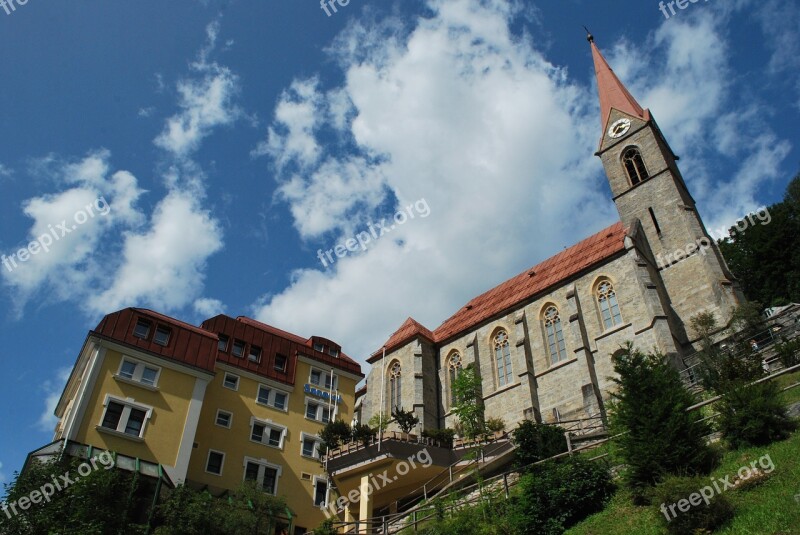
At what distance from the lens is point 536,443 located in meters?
21.9

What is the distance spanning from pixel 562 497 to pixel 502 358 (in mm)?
24087

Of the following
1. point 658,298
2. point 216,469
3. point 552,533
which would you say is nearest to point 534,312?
point 658,298

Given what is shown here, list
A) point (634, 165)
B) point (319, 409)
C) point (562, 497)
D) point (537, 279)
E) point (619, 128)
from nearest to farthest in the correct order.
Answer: point (562, 497) → point (319, 409) → point (537, 279) → point (634, 165) → point (619, 128)

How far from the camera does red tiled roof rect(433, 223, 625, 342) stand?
1553 inches

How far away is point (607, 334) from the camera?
35.6 metres

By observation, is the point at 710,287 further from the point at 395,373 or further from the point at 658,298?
the point at 395,373

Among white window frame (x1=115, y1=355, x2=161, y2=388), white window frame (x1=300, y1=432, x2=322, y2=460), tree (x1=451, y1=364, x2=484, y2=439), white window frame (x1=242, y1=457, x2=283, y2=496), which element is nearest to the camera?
white window frame (x1=115, y1=355, x2=161, y2=388)

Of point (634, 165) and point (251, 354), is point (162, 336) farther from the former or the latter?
point (634, 165)

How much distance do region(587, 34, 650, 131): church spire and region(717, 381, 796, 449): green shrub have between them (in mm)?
33170

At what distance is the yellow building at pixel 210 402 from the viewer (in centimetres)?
2747

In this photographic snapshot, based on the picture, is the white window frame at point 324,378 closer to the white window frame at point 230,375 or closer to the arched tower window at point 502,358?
the white window frame at point 230,375

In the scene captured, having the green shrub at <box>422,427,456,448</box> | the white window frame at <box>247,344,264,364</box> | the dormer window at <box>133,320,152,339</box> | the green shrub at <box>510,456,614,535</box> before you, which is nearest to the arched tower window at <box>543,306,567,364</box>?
the green shrub at <box>422,427,456,448</box>

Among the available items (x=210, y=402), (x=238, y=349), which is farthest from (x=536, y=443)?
(x=238, y=349)

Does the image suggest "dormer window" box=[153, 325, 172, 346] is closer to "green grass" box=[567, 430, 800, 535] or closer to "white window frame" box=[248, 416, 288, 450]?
"white window frame" box=[248, 416, 288, 450]
